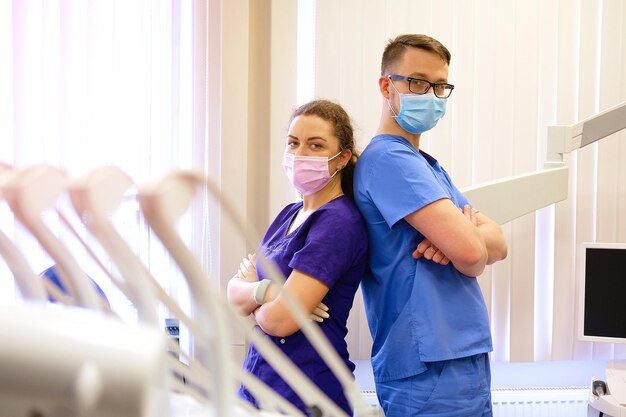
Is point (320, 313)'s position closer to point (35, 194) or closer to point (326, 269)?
point (326, 269)

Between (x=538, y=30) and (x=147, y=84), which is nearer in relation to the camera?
(x=147, y=84)

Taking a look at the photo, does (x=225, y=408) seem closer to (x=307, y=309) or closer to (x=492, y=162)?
(x=307, y=309)

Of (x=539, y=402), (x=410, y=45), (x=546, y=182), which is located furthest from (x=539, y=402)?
(x=410, y=45)

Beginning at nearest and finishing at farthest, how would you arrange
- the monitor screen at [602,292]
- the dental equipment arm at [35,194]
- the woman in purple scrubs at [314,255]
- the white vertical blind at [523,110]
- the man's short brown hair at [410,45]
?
the dental equipment arm at [35,194]
the woman in purple scrubs at [314,255]
the man's short brown hair at [410,45]
the monitor screen at [602,292]
the white vertical blind at [523,110]

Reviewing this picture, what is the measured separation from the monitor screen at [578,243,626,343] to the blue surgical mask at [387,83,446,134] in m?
1.12

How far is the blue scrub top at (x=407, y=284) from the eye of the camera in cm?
148

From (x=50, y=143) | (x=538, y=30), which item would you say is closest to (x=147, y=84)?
(x=50, y=143)

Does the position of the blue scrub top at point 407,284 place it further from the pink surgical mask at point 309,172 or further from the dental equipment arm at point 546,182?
the dental equipment arm at point 546,182

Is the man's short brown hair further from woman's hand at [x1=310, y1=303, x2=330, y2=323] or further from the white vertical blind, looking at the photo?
the white vertical blind

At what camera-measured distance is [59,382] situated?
0.27m

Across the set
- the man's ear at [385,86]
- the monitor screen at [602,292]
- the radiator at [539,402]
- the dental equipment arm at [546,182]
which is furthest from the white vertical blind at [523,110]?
the man's ear at [385,86]

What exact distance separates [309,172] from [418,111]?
0.28 meters

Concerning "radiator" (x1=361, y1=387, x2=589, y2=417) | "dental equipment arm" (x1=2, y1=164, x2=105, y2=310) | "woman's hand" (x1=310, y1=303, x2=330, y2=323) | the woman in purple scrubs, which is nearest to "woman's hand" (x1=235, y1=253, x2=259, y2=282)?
the woman in purple scrubs

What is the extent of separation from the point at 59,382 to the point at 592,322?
2.50 metres
